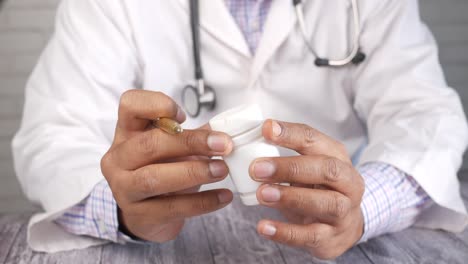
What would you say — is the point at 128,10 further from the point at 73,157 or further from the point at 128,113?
the point at 128,113

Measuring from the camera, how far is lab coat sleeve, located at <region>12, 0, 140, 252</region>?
1.00 meters

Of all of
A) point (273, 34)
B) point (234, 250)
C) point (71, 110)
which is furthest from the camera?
point (273, 34)

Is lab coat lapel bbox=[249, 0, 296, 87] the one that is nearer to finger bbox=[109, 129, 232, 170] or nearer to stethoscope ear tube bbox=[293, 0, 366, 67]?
stethoscope ear tube bbox=[293, 0, 366, 67]

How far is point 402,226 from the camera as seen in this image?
100 cm

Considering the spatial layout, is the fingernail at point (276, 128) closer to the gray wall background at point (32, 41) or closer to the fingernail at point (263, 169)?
the fingernail at point (263, 169)

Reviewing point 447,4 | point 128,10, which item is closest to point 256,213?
point 128,10

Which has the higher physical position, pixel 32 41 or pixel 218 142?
pixel 218 142

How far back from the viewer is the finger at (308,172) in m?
0.69

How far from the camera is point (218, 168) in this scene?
28.4 inches

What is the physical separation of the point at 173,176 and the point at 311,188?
193mm

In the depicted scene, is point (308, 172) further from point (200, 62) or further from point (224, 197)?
point (200, 62)

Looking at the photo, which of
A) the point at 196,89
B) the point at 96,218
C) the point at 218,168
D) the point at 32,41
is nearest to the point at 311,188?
the point at 218,168

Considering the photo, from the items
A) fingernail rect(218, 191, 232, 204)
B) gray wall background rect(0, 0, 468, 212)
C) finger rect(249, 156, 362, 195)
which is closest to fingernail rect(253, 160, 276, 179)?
finger rect(249, 156, 362, 195)

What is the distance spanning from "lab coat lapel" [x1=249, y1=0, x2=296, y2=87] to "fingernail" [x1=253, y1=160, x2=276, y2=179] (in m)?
0.59
